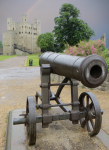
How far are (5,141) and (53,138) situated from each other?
84 centimetres

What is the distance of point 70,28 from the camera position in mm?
30375

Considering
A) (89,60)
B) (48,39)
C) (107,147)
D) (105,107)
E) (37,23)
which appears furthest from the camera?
(37,23)

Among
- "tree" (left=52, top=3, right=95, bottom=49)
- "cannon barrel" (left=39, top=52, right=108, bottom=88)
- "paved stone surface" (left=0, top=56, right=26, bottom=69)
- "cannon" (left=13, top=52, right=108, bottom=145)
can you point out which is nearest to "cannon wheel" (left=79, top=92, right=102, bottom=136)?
"cannon" (left=13, top=52, right=108, bottom=145)

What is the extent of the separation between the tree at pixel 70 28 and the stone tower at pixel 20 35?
43.2 m

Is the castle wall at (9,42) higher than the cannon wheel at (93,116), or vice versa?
the castle wall at (9,42)

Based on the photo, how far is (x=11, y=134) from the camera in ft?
9.15

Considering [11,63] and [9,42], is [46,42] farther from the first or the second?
[11,63]

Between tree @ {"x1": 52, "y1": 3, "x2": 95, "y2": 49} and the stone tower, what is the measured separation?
43240 millimetres

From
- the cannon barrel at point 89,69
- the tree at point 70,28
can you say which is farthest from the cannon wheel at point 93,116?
the tree at point 70,28

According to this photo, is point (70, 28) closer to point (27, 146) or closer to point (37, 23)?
point (27, 146)

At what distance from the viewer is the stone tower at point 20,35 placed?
2763 inches

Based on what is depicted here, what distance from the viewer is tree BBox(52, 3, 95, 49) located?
29.7m

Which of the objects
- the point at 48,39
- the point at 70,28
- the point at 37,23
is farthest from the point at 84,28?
the point at 37,23

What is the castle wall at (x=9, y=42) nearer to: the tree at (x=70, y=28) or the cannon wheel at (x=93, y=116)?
the tree at (x=70, y=28)
